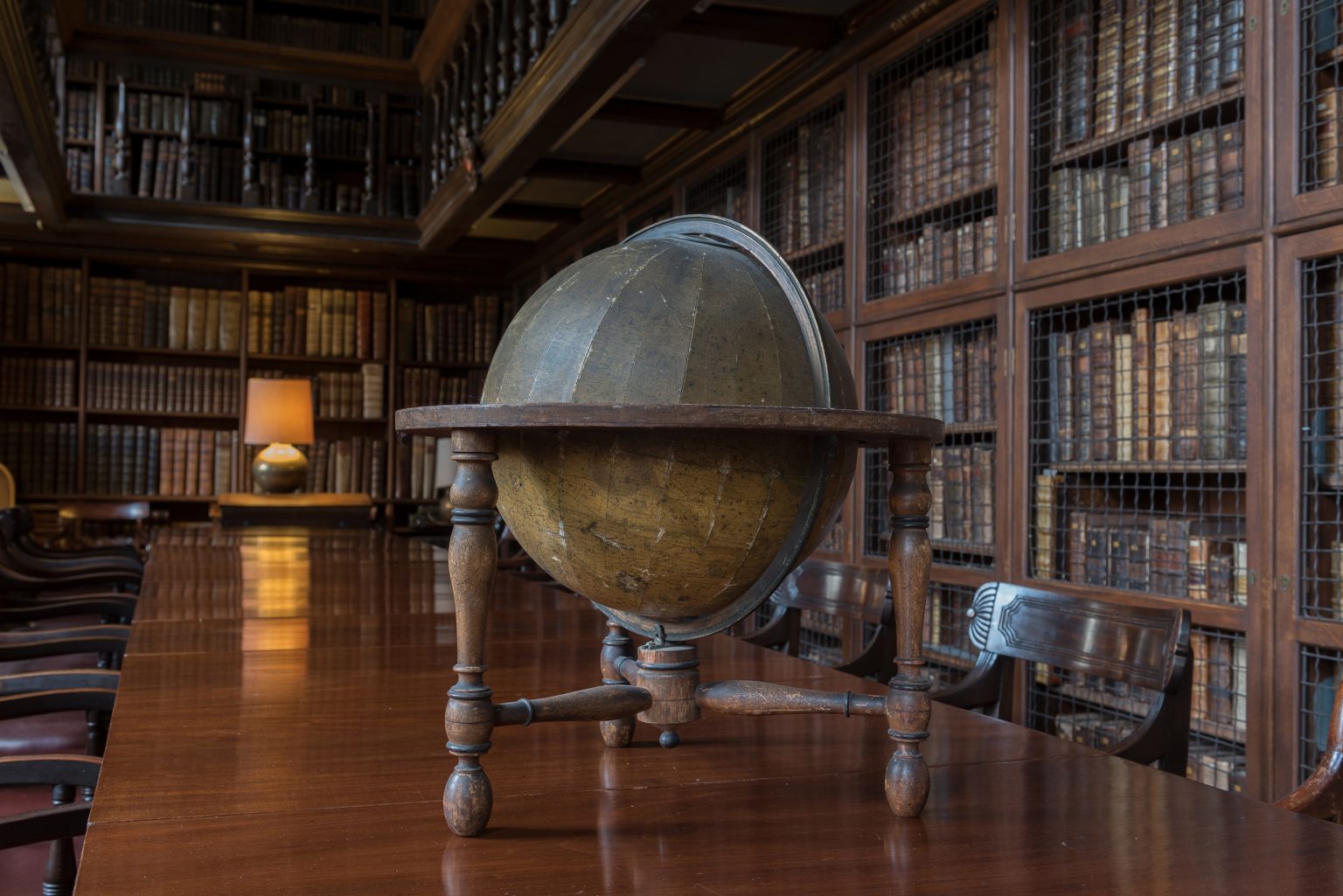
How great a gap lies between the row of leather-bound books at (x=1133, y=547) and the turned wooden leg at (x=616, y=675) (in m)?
1.70

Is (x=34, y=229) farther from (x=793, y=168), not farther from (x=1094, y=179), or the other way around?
(x=1094, y=179)

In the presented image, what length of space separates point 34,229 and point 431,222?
109 inches

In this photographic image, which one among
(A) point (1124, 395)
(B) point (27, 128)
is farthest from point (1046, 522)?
(B) point (27, 128)

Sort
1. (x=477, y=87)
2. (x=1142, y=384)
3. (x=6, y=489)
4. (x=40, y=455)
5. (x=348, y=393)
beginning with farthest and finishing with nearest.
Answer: (x=348, y=393) < (x=40, y=455) < (x=6, y=489) < (x=477, y=87) < (x=1142, y=384)

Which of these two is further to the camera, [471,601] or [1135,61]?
[1135,61]

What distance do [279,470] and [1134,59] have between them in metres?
5.34

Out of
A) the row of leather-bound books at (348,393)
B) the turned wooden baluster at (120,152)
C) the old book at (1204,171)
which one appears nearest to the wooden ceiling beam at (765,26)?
the old book at (1204,171)

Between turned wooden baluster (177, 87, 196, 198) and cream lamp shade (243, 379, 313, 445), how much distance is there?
151 cm

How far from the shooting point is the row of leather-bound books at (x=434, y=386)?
28.1 feet

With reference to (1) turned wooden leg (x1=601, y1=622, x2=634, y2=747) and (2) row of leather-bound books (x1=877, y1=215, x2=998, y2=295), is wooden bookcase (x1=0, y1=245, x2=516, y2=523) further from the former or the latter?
(1) turned wooden leg (x1=601, y1=622, x2=634, y2=747)

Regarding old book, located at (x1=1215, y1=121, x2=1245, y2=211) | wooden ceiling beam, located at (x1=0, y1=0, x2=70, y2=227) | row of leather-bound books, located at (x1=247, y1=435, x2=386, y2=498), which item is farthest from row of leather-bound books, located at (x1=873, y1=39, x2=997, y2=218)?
row of leather-bound books, located at (x1=247, y1=435, x2=386, y2=498)

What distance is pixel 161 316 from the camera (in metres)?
8.05

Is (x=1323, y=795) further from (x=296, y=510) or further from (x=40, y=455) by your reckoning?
(x=40, y=455)

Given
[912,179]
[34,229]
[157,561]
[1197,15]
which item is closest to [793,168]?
[912,179]
